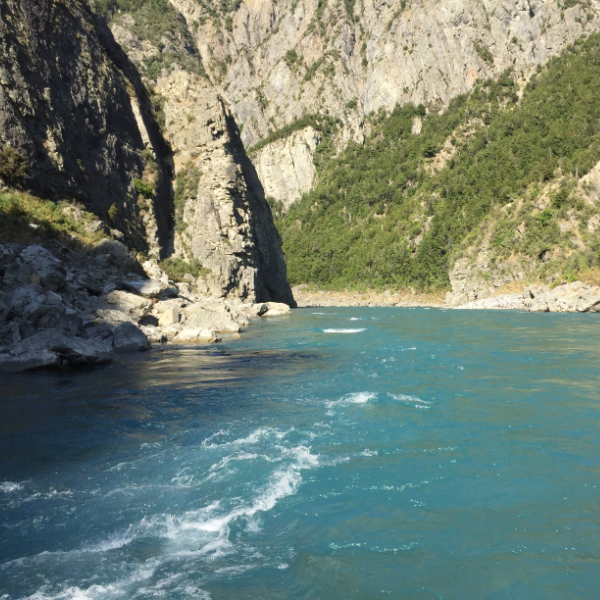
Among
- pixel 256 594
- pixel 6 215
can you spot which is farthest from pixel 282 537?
pixel 6 215

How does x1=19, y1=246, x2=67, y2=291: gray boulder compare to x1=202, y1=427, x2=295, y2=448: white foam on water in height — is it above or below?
above

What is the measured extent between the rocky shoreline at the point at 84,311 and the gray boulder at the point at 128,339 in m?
0.04

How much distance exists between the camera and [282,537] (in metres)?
5.50

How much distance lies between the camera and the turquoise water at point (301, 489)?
15.4 feet

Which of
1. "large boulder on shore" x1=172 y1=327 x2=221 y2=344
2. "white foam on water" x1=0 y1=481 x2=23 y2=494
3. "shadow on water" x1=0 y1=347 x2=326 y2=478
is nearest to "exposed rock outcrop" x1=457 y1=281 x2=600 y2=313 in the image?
"shadow on water" x1=0 y1=347 x2=326 y2=478

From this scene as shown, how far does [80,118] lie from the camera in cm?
3716

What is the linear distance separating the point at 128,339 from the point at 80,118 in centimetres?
2594

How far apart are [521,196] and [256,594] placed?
73.8 m

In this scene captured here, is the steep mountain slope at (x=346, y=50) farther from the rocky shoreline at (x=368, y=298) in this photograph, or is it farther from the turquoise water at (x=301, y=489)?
the turquoise water at (x=301, y=489)

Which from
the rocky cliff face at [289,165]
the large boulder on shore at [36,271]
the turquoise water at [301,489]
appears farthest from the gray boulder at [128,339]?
the rocky cliff face at [289,165]

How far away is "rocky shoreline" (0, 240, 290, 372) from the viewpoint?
15914 millimetres

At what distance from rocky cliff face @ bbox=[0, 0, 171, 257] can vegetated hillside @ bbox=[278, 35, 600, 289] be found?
46142 mm

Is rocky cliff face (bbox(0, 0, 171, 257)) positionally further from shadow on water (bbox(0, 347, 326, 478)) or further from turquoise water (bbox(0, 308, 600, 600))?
turquoise water (bbox(0, 308, 600, 600))

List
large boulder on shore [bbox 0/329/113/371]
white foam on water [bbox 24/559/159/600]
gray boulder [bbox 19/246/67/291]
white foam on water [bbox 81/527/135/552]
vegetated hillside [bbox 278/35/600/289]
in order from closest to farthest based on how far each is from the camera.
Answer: white foam on water [bbox 24/559/159/600]
white foam on water [bbox 81/527/135/552]
large boulder on shore [bbox 0/329/113/371]
gray boulder [bbox 19/246/67/291]
vegetated hillside [bbox 278/35/600/289]
